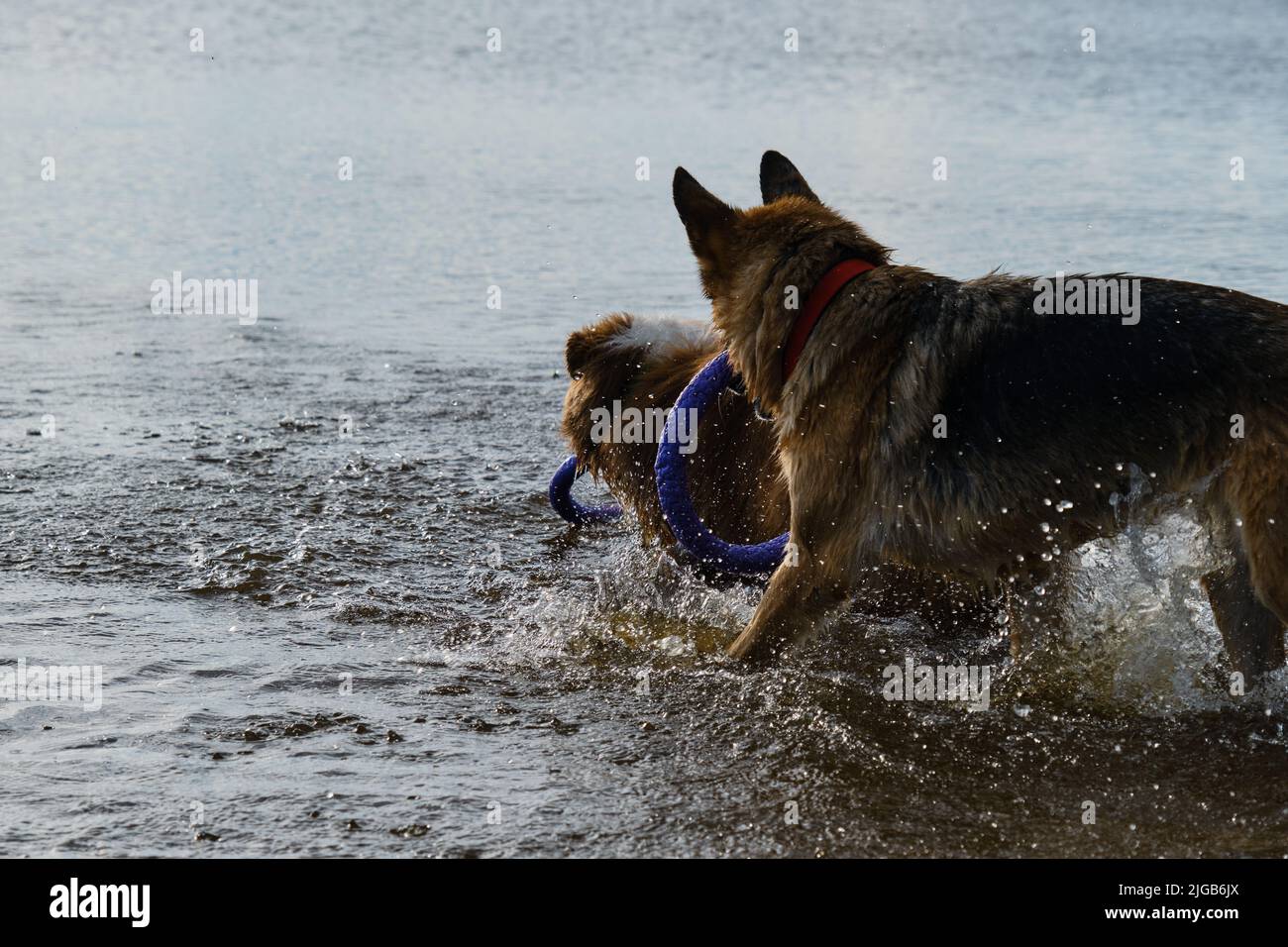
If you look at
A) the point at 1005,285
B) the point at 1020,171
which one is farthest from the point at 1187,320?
the point at 1020,171

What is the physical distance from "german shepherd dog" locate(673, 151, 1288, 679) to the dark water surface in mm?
352

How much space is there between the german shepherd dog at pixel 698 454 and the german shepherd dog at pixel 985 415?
28.6 inches

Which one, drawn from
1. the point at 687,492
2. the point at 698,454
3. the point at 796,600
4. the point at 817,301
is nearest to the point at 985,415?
the point at 817,301

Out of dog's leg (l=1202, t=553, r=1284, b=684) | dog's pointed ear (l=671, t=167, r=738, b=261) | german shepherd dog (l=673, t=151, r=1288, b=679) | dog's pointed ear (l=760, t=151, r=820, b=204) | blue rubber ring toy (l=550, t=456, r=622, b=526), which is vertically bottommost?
dog's leg (l=1202, t=553, r=1284, b=684)

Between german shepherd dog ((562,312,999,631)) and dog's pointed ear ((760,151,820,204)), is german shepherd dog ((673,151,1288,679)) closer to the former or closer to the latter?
dog's pointed ear ((760,151,820,204))

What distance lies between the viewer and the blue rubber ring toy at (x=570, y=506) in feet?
21.6

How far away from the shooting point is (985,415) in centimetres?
445

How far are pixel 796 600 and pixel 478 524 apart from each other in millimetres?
2459

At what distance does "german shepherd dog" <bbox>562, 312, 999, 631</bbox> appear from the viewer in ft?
18.9

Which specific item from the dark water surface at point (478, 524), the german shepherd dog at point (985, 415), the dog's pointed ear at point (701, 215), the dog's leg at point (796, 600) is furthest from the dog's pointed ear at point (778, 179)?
the dark water surface at point (478, 524)

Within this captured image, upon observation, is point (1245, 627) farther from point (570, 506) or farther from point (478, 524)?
point (478, 524)

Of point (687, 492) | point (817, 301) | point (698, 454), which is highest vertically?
point (817, 301)

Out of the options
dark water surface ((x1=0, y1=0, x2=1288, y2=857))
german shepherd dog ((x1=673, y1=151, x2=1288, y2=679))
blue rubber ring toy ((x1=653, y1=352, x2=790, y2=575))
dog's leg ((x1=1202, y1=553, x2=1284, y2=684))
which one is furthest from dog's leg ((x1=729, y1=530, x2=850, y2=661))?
dog's leg ((x1=1202, y1=553, x2=1284, y2=684))
